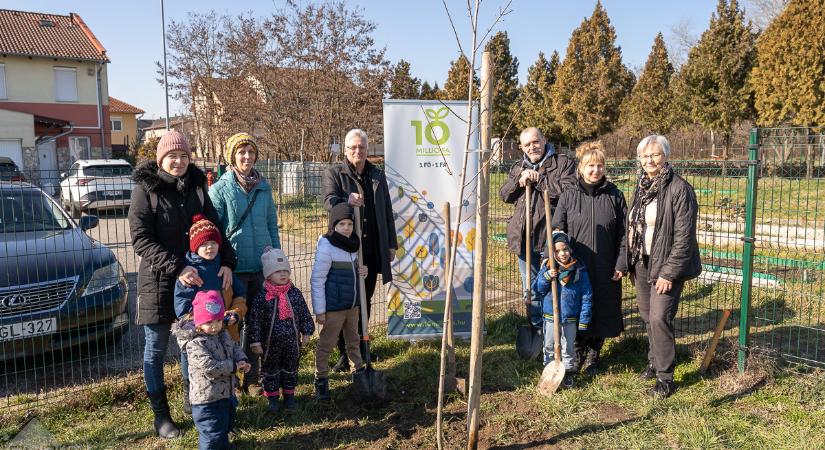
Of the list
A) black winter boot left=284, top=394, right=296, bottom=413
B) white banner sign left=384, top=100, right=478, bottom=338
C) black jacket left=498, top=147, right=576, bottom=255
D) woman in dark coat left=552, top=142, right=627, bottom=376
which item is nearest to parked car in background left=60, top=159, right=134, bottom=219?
black winter boot left=284, top=394, right=296, bottom=413

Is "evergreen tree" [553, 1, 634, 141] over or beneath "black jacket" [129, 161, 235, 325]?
over

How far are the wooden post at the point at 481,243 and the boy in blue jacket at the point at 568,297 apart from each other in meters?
1.17

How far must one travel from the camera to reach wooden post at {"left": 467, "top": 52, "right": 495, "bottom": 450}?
3062mm

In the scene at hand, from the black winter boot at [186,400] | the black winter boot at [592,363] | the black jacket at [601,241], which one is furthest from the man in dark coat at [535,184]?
the black winter boot at [186,400]

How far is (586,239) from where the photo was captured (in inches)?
174

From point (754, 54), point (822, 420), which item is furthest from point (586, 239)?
point (754, 54)

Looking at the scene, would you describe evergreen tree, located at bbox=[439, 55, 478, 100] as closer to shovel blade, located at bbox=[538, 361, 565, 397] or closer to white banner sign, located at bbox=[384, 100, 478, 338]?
white banner sign, located at bbox=[384, 100, 478, 338]

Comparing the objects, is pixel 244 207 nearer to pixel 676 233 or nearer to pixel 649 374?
pixel 676 233

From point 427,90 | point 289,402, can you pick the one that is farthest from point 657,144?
point 427,90

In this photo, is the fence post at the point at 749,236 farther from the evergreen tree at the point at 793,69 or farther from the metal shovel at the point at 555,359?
the evergreen tree at the point at 793,69

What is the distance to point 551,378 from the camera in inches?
167

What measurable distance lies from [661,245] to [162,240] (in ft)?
11.0

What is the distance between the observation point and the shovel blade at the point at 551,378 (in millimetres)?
4191

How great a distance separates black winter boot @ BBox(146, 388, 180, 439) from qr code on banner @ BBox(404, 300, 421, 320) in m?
2.29
